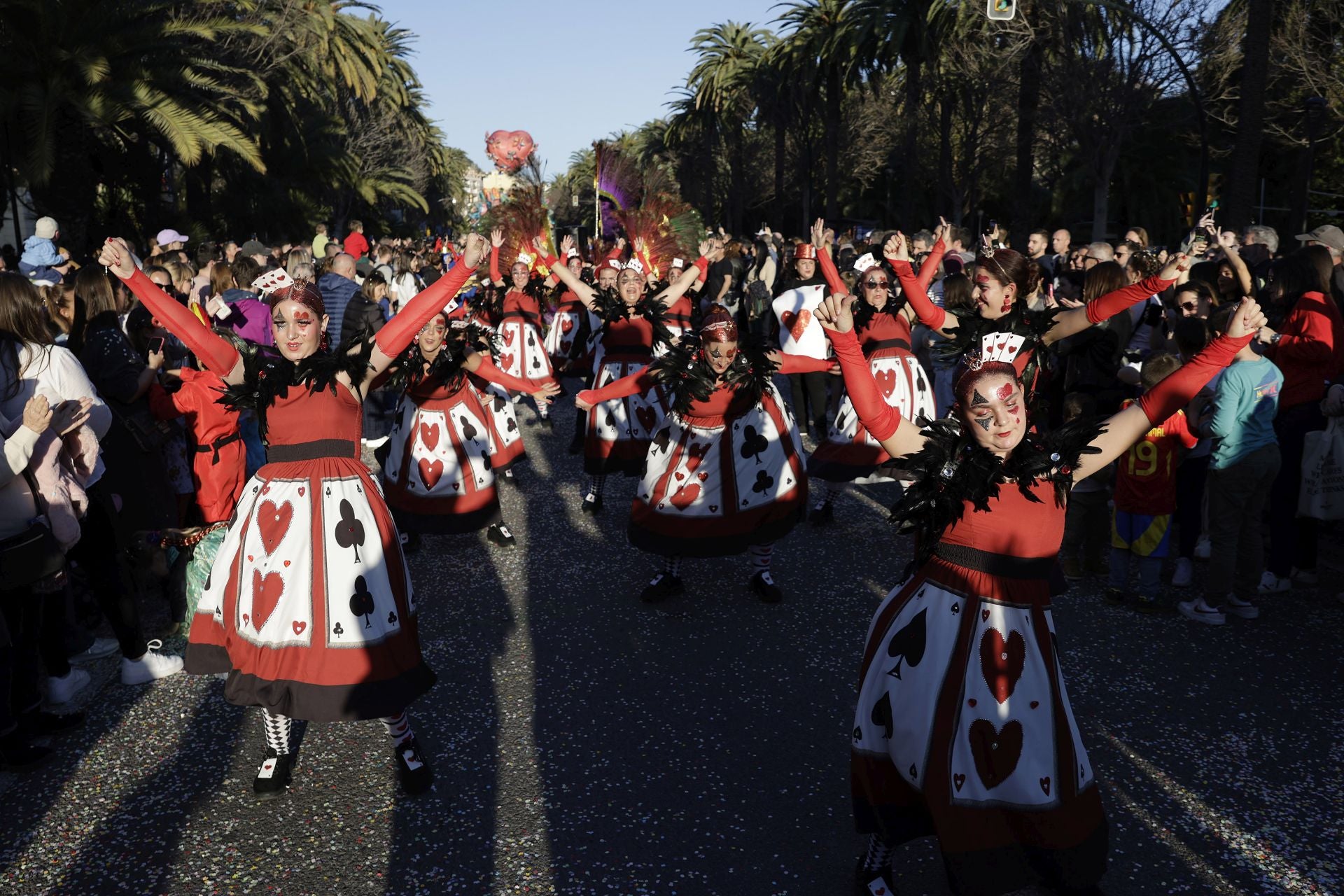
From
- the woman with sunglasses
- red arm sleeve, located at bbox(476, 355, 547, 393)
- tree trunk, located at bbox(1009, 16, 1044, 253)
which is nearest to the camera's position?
red arm sleeve, located at bbox(476, 355, 547, 393)

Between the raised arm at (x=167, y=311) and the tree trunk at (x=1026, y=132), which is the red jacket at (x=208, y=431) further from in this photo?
the tree trunk at (x=1026, y=132)

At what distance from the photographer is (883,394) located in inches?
284

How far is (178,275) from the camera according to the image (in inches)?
327

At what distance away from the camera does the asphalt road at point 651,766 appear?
350 centimetres

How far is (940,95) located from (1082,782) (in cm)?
2838

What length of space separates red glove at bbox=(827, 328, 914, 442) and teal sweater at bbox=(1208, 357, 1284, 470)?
3.14m

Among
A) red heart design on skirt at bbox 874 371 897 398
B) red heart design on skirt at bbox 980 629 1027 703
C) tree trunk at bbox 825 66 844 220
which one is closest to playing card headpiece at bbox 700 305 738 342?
red heart design on skirt at bbox 874 371 897 398

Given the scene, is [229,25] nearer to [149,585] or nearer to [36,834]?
[149,585]

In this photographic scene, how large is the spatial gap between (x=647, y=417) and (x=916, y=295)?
2991 millimetres

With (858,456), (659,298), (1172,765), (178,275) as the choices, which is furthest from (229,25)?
(1172,765)

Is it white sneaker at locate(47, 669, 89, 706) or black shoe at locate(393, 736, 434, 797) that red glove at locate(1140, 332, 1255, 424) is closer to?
black shoe at locate(393, 736, 434, 797)

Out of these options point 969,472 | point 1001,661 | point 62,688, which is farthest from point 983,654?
Answer: point 62,688

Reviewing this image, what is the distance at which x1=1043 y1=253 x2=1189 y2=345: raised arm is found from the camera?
13.9 ft

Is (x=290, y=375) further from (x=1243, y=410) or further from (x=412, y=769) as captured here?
(x=1243, y=410)
